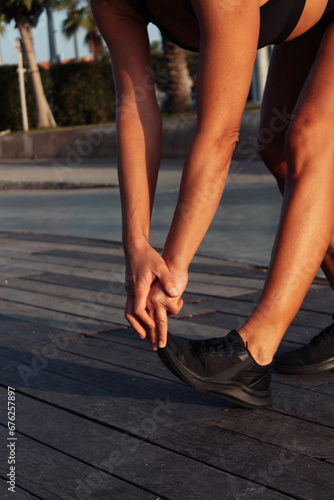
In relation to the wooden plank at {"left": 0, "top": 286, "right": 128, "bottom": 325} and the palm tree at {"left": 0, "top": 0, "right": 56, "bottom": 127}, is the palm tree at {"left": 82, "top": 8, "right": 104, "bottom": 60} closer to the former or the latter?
the palm tree at {"left": 0, "top": 0, "right": 56, "bottom": 127}

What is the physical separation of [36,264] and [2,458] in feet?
8.53

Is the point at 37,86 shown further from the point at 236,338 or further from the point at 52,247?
the point at 236,338

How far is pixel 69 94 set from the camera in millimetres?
21641

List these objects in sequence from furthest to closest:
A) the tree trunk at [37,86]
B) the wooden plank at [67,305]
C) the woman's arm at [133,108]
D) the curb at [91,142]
→ 1. the tree trunk at [37,86]
2. the curb at [91,142]
3. the wooden plank at [67,305]
4. the woman's arm at [133,108]

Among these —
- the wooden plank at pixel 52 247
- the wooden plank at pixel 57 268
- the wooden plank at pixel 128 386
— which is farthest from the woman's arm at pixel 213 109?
the wooden plank at pixel 52 247

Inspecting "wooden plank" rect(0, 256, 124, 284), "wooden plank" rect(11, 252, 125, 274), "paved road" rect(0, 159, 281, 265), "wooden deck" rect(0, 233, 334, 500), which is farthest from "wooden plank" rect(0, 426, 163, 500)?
"paved road" rect(0, 159, 281, 265)

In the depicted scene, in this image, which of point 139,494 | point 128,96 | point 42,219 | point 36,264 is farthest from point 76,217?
point 139,494

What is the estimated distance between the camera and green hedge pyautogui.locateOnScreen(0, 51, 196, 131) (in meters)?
21.3

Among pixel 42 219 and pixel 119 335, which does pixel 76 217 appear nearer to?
pixel 42 219

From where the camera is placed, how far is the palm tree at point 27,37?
20172mm

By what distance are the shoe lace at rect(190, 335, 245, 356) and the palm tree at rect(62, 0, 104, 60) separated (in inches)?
1411

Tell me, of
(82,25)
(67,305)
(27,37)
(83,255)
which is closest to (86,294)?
(67,305)

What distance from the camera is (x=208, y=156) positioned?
5.26 ft

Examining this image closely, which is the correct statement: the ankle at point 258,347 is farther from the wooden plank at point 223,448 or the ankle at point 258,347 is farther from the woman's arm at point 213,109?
the woman's arm at point 213,109
